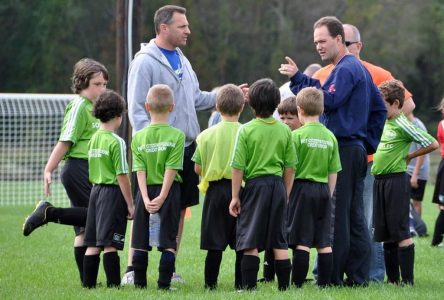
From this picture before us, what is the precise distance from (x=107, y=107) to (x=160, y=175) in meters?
0.72

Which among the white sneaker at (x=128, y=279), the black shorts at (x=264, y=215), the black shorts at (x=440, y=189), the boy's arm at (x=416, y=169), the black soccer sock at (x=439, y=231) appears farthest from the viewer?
the boy's arm at (x=416, y=169)

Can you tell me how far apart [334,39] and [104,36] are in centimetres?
5883

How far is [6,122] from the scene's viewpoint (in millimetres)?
21750

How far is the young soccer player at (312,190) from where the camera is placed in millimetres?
8023

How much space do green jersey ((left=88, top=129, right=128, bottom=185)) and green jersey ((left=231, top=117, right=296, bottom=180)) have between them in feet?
3.09

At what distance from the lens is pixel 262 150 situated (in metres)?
7.88

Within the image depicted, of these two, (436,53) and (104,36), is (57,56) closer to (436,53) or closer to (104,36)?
(104,36)

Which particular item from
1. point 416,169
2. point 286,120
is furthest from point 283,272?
point 416,169

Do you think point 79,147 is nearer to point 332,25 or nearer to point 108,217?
point 108,217

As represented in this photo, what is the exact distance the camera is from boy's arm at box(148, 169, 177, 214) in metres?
7.94

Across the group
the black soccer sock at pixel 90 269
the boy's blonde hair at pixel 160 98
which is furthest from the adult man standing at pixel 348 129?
the black soccer sock at pixel 90 269

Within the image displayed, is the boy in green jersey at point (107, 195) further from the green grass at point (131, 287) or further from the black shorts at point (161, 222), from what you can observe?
the green grass at point (131, 287)

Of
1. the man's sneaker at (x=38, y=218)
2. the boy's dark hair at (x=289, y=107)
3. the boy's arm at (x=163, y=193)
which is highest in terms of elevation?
the boy's dark hair at (x=289, y=107)

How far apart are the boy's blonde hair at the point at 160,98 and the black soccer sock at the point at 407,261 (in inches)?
94.3
